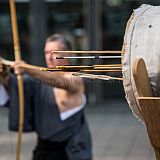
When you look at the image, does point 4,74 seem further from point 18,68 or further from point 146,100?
point 146,100

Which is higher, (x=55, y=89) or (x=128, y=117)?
(x=55, y=89)

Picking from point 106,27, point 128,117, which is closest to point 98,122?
point 128,117

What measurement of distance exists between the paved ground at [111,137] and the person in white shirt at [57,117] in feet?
8.32

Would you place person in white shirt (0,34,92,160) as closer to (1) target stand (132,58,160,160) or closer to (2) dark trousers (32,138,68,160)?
(2) dark trousers (32,138,68,160)

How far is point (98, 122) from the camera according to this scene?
30.5ft

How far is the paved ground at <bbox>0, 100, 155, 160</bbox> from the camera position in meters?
6.95

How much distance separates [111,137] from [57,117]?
13.5 feet

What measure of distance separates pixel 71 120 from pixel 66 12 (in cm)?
671

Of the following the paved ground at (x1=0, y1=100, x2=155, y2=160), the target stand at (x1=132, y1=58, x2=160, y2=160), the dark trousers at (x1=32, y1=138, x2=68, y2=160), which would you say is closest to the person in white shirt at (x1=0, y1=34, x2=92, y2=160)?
the dark trousers at (x1=32, y1=138, x2=68, y2=160)

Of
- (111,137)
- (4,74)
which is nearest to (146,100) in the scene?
(4,74)

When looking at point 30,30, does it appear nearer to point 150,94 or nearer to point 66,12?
point 66,12

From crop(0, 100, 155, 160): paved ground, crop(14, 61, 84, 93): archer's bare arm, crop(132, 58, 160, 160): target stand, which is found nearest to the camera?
crop(132, 58, 160, 160): target stand

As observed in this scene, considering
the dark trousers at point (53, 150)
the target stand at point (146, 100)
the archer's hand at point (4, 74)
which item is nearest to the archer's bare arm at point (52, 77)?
the archer's hand at point (4, 74)

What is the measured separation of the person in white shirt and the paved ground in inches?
Answer: 99.9
